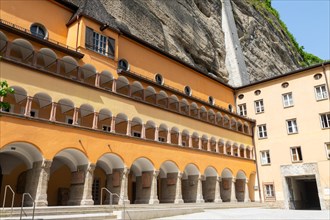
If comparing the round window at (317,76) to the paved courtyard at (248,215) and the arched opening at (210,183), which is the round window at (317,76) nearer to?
the arched opening at (210,183)

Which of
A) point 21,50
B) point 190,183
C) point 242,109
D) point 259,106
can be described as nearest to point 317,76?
point 259,106

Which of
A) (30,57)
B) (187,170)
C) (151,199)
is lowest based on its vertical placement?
(151,199)

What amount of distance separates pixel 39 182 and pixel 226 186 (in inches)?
778

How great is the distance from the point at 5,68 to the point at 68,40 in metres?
6.97

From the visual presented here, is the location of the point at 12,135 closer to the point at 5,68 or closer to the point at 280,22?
the point at 5,68

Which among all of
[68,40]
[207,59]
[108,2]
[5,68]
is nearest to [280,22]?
[207,59]

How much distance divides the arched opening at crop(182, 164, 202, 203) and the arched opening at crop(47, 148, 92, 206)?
10210 millimetres

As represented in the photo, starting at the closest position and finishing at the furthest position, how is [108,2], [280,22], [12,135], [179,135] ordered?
[12,135], [179,135], [108,2], [280,22]

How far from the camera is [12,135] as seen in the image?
1579 cm

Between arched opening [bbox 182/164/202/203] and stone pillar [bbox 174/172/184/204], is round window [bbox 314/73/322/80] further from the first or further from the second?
stone pillar [bbox 174/172/184/204]

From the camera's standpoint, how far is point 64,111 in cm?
2120

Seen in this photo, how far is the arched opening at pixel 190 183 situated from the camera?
26672mm

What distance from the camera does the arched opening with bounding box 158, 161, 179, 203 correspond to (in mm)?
24781

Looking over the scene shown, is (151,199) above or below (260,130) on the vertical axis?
below
